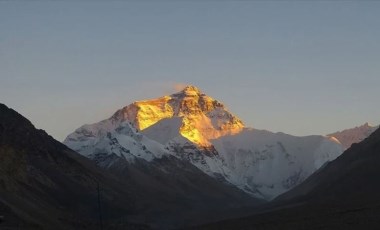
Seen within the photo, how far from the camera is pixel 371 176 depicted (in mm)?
197375

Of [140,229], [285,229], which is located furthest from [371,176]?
[285,229]

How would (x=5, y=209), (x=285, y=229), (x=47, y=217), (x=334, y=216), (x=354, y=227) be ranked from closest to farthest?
(x=354, y=227), (x=285, y=229), (x=334, y=216), (x=5, y=209), (x=47, y=217)

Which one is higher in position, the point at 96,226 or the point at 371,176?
the point at 371,176

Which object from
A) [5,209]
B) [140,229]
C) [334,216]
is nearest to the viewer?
[334,216]

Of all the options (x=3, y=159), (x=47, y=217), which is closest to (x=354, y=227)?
(x=47, y=217)

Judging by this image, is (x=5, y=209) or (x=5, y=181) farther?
(x=5, y=181)

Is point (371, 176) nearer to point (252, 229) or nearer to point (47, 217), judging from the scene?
point (47, 217)

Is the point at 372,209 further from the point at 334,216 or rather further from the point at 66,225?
the point at 66,225

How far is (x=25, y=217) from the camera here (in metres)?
137

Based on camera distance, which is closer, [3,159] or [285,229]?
[285,229]

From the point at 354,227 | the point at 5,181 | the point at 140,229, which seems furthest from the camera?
the point at 140,229

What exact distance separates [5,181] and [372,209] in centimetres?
9833

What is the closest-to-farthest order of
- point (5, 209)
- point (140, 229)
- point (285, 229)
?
point (285, 229) → point (5, 209) → point (140, 229)

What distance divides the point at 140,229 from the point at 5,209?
214 feet
